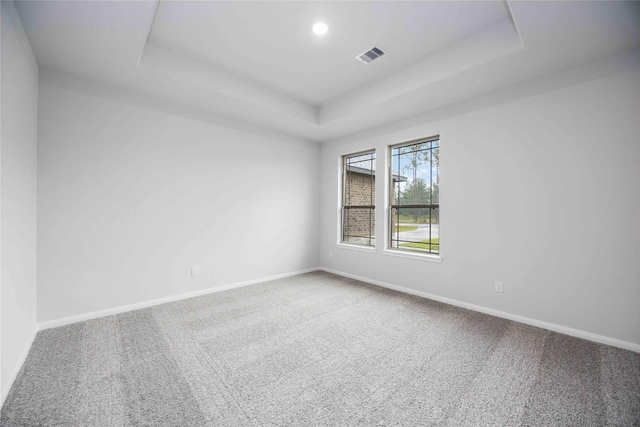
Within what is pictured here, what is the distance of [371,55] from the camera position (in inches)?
113

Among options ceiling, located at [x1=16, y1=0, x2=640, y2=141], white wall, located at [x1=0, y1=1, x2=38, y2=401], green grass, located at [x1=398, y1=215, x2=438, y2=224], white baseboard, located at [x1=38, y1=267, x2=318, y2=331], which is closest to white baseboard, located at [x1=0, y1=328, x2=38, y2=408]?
white wall, located at [x1=0, y1=1, x2=38, y2=401]

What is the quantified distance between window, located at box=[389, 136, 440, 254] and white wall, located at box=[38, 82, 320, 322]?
1880 millimetres

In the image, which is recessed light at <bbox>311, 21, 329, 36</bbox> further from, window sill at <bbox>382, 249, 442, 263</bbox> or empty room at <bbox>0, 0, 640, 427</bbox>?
window sill at <bbox>382, 249, 442, 263</bbox>

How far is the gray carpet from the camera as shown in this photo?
1.59 m

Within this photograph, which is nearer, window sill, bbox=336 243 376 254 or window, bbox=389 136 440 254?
window, bbox=389 136 440 254

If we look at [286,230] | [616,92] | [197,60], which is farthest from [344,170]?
[616,92]

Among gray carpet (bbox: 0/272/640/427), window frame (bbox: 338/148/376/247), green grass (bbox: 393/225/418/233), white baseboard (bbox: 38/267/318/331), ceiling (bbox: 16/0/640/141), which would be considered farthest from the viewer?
window frame (bbox: 338/148/376/247)

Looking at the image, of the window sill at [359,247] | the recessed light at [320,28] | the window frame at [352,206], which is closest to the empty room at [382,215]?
the recessed light at [320,28]

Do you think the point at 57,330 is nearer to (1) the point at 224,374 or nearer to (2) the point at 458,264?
(1) the point at 224,374

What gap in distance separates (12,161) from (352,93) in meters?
3.46

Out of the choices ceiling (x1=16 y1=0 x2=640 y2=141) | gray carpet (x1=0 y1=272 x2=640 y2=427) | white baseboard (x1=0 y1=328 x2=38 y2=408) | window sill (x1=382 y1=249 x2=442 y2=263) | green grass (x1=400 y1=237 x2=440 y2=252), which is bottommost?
gray carpet (x1=0 y1=272 x2=640 y2=427)

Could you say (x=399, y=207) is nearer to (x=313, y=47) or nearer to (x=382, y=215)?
(x=382, y=215)

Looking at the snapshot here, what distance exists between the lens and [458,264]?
3385mm

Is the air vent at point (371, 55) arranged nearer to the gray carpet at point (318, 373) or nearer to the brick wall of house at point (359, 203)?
the brick wall of house at point (359, 203)
